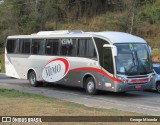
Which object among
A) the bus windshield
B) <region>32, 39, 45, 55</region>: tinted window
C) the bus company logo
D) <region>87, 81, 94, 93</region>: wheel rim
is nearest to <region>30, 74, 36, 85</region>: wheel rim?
the bus company logo

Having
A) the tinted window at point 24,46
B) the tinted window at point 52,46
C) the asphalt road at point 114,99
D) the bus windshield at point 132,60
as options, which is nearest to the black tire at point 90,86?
the asphalt road at point 114,99

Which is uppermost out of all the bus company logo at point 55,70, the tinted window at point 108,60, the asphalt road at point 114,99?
the tinted window at point 108,60

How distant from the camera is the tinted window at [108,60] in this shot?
2053cm

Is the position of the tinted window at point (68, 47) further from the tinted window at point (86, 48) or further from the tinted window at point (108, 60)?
the tinted window at point (108, 60)

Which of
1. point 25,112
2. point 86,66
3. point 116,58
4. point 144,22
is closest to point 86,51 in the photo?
point 86,66

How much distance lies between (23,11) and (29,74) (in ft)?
136

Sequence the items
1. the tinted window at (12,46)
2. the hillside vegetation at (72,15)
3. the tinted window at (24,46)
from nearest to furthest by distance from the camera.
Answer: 1. the tinted window at (24,46)
2. the tinted window at (12,46)
3. the hillside vegetation at (72,15)

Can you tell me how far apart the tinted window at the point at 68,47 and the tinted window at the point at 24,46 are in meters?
3.22

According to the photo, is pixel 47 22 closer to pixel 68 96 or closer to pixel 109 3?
pixel 109 3

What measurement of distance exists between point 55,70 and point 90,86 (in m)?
3.06

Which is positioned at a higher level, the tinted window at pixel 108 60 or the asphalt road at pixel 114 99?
the tinted window at pixel 108 60

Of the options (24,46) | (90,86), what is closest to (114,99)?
(90,86)

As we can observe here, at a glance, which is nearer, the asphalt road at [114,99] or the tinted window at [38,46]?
the asphalt road at [114,99]

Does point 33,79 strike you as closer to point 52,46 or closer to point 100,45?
point 52,46
